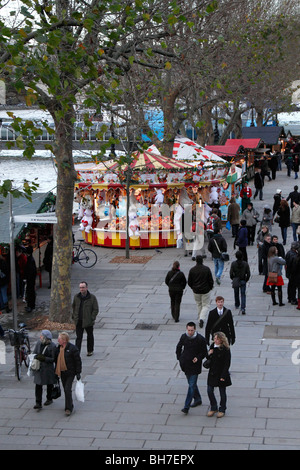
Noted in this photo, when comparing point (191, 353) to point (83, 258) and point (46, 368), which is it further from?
point (83, 258)

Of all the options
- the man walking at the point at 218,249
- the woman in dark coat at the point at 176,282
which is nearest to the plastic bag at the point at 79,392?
the woman in dark coat at the point at 176,282

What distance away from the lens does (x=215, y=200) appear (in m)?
26.0

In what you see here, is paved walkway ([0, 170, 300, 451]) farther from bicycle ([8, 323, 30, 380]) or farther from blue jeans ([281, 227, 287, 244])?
blue jeans ([281, 227, 287, 244])

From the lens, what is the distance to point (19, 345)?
41.8 ft

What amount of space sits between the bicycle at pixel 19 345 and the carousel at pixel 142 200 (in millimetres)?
11456

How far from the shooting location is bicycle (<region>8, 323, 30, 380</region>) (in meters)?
12.6

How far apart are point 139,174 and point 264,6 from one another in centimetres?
2012

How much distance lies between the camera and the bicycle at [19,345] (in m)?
12.6

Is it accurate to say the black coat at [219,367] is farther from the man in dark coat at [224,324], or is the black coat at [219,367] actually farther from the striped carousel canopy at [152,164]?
the striped carousel canopy at [152,164]

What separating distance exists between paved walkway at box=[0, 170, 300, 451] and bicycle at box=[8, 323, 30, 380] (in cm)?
29

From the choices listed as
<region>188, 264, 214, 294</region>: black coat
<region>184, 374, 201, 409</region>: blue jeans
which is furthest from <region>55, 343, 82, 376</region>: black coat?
<region>188, 264, 214, 294</region>: black coat

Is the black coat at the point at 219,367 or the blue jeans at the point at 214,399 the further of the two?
the blue jeans at the point at 214,399

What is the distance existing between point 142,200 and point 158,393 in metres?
12.9

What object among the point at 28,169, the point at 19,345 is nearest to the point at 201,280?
the point at 19,345
